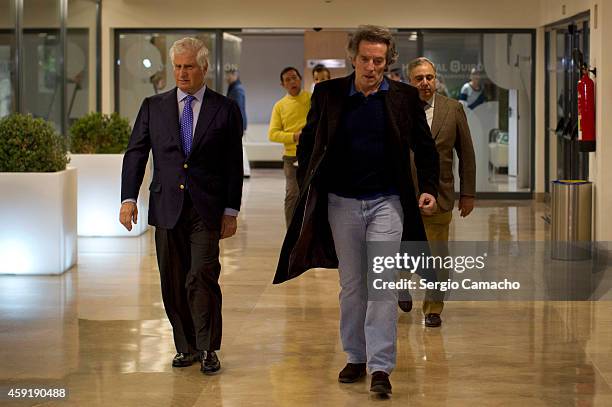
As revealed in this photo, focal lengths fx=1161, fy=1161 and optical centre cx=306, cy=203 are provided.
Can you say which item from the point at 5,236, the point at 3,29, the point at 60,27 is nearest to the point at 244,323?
Answer: the point at 5,236

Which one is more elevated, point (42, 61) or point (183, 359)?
point (42, 61)

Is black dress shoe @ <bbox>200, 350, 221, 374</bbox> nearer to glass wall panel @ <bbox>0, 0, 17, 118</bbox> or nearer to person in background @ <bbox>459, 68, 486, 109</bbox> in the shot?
glass wall panel @ <bbox>0, 0, 17, 118</bbox>

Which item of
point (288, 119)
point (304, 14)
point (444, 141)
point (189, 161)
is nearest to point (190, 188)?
point (189, 161)

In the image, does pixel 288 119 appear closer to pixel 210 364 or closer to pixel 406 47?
pixel 210 364

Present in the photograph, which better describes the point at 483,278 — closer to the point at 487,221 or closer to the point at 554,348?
the point at 554,348

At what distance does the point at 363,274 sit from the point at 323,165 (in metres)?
0.59

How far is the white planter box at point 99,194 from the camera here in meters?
12.3

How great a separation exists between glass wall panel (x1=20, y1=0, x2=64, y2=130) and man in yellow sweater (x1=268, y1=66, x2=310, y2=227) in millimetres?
3474

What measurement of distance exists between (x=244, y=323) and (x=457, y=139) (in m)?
1.82

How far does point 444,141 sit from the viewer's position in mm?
7141

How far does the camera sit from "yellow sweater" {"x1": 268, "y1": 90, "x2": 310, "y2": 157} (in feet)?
35.6

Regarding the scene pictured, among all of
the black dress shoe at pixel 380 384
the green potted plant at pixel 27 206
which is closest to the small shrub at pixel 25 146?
the green potted plant at pixel 27 206

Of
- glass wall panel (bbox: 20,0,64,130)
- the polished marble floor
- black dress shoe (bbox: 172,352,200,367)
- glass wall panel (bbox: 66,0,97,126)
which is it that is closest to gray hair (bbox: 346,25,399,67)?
the polished marble floor

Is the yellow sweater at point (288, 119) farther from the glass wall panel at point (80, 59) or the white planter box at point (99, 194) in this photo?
the glass wall panel at point (80, 59)
